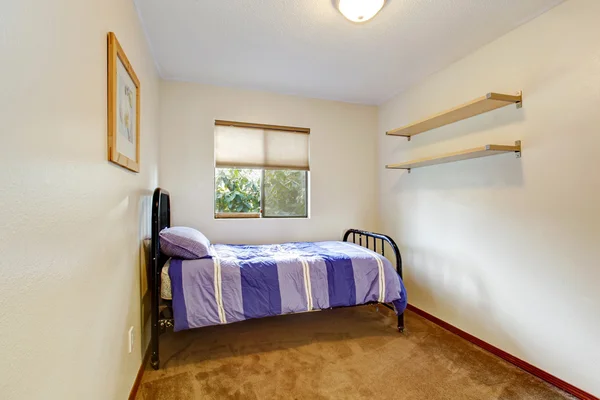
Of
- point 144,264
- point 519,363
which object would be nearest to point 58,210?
point 144,264

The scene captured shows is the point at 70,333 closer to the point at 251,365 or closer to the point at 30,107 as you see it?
the point at 30,107

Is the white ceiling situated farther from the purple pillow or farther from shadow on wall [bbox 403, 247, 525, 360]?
shadow on wall [bbox 403, 247, 525, 360]

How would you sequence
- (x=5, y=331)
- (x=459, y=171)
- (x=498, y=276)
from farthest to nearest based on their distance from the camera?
1. (x=459, y=171)
2. (x=498, y=276)
3. (x=5, y=331)

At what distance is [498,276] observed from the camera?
219 cm

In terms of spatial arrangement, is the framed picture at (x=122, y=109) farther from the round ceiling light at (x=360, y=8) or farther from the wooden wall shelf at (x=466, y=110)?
the wooden wall shelf at (x=466, y=110)

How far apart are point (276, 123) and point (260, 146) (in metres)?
0.34

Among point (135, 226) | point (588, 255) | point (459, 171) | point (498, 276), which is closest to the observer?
point (588, 255)

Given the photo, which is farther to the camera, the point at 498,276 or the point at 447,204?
the point at 447,204

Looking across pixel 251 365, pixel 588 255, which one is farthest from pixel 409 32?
pixel 251 365

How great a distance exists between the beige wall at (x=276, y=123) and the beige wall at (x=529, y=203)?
946 mm

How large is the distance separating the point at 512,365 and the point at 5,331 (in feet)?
8.99

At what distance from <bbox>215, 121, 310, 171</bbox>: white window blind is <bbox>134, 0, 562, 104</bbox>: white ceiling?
493 mm

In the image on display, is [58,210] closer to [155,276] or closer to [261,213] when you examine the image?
[155,276]

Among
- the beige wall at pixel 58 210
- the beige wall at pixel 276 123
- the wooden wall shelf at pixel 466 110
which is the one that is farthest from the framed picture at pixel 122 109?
the wooden wall shelf at pixel 466 110
